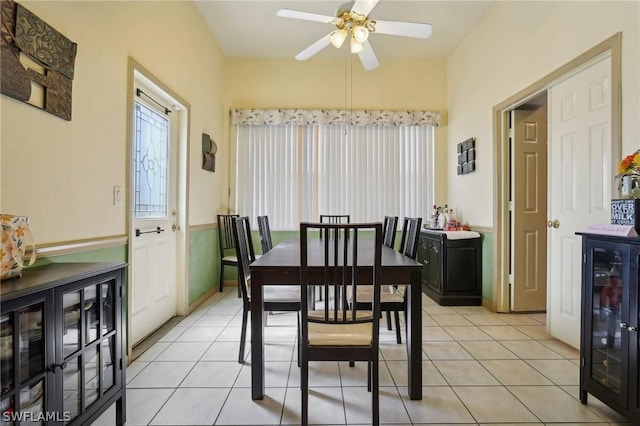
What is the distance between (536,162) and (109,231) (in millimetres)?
3923

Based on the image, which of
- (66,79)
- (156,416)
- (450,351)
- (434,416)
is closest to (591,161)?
(450,351)

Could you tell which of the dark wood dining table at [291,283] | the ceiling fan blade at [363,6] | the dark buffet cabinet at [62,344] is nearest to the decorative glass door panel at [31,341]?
the dark buffet cabinet at [62,344]

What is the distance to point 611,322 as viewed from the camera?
1614 mm

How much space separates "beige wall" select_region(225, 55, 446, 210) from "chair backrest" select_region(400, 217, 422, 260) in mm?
2573

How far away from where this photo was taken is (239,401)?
5.78 ft

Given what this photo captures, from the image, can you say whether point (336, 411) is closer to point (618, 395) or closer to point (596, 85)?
point (618, 395)

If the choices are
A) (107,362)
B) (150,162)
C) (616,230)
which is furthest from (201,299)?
(616,230)

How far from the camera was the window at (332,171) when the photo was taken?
4.54 m

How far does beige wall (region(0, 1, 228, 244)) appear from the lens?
1.40m

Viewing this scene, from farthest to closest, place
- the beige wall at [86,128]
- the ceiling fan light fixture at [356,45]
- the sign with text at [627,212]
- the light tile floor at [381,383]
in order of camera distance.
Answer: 1. the ceiling fan light fixture at [356,45]
2. the light tile floor at [381,383]
3. the sign with text at [627,212]
4. the beige wall at [86,128]

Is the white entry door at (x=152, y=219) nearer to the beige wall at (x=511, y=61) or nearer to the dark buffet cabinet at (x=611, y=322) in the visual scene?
the dark buffet cabinet at (x=611, y=322)

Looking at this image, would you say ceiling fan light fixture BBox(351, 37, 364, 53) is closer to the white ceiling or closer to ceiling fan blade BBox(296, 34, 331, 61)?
ceiling fan blade BBox(296, 34, 331, 61)

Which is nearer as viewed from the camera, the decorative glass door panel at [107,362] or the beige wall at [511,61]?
the decorative glass door panel at [107,362]

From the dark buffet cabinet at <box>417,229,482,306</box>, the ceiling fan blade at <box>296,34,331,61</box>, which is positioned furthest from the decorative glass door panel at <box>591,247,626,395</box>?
the ceiling fan blade at <box>296,34,331,61</box>
